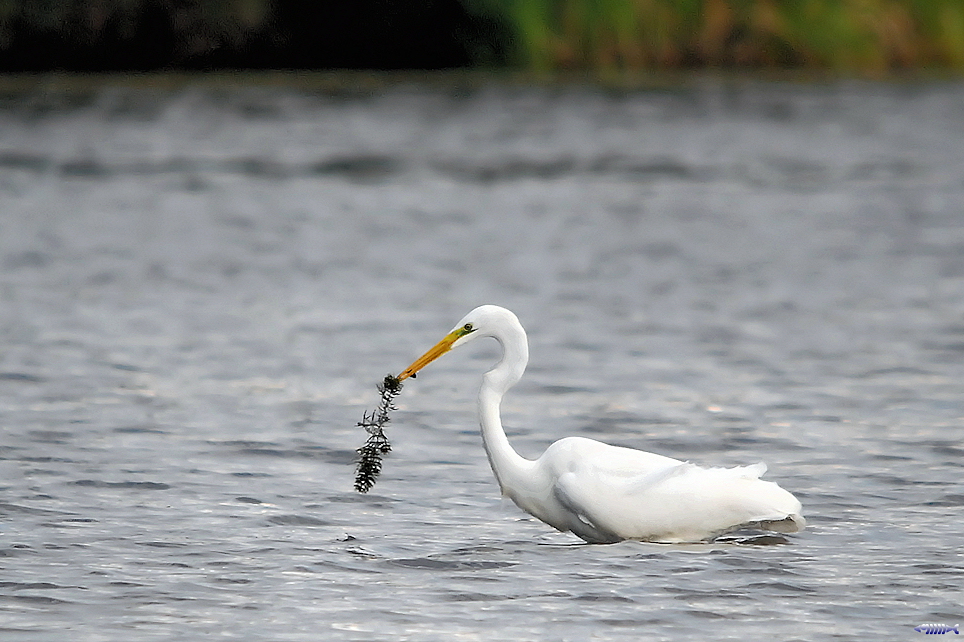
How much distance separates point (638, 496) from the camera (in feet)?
25.6

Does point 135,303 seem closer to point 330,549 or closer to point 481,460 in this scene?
point 481,460

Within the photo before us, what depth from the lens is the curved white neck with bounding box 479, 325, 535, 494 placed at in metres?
8.09

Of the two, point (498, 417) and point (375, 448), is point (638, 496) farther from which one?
point (375, 448)

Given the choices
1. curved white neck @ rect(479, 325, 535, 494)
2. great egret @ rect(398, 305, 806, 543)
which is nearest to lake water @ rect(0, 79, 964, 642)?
great egret @ rect(398, 305, 806, 543)

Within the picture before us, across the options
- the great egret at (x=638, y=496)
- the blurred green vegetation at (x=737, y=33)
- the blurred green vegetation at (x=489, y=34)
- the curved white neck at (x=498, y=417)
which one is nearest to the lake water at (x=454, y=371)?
the great egret at (x=638, y=496)

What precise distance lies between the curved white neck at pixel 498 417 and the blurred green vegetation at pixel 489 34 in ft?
78.6

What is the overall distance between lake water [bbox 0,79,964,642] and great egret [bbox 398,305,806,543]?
0.14 m

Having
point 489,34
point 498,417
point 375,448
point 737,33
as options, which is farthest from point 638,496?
point 489,34

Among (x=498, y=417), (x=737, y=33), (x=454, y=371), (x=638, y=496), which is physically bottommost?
(x=454, y=371)

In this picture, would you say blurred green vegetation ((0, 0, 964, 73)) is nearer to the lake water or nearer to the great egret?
the lake water

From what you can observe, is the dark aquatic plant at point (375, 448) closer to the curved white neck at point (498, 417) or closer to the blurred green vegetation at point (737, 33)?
the curved white neck at point (498, 417)

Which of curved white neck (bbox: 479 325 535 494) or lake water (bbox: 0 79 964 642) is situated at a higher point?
curved white neck (bbox: 479 325 535 494)

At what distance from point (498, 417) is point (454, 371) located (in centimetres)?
477

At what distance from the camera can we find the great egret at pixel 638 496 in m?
7.79
